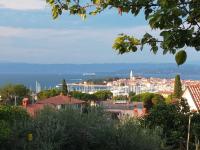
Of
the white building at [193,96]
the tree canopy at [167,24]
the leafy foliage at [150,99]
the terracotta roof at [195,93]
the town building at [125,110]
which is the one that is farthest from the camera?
the leafy foliage at [150,99]

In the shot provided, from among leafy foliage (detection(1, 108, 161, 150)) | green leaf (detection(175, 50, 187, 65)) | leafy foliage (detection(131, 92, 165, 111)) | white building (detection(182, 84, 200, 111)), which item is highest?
green leaf (detection(175, 50, 187, 65))

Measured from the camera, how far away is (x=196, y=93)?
99.3 feet

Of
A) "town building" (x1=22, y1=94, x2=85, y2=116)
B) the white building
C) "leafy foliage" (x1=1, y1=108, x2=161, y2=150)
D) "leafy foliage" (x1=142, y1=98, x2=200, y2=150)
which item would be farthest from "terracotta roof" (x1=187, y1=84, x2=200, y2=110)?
"leafy foliage" (x1=1, y1=108, x2=161, y2=150)

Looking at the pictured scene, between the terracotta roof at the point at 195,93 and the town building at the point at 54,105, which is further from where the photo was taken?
the terracotta roof at the point at 195,93

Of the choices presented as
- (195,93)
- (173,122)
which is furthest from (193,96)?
Result: (173,122)

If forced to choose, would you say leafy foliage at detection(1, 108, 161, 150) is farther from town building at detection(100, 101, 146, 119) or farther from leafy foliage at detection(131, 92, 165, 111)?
leafy foliage at detection(131, 92, 165, 111)

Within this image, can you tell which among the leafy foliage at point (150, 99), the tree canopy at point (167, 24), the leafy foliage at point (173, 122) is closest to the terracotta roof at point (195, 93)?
the leafy foliage at point (150, 99)

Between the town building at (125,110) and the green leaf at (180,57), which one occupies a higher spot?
the green leaf at (180,57)

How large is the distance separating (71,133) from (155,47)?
573cm

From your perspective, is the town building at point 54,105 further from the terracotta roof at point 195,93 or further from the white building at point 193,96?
the terracotta roof at point 195,93

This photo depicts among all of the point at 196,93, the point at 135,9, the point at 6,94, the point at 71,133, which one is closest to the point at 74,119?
the point at 71,133

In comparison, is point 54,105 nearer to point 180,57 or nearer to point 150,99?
point 180,57

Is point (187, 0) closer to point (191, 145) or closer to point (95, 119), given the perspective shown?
point (95, 119)

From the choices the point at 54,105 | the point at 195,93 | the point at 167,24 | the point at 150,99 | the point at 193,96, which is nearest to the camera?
the point at 167,24
